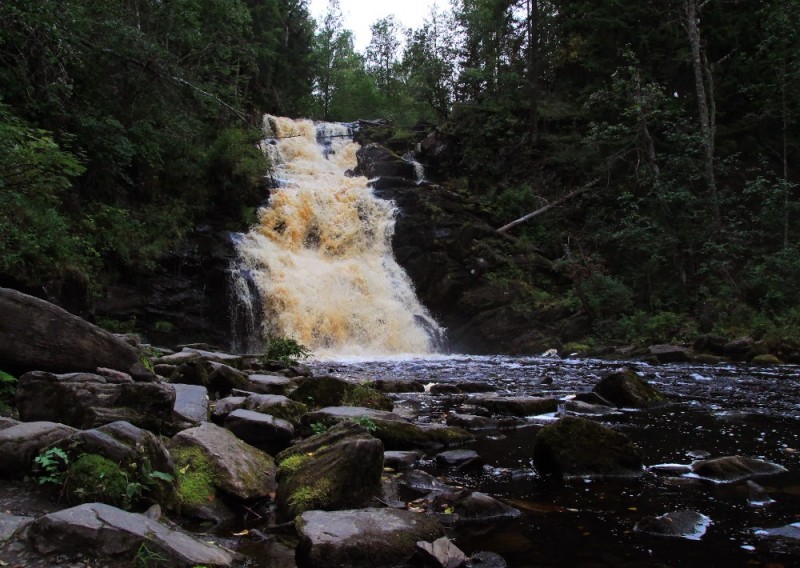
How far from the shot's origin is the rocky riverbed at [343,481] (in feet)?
11.0

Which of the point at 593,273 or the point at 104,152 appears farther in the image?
the point at 593,273

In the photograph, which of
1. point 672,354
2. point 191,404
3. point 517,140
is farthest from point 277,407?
point 517,140

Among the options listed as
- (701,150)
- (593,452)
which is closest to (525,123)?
(701,150)

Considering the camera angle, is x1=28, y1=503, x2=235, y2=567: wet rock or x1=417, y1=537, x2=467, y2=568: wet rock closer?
x1=28, y1=503, x2=235, y2=567: wet rock

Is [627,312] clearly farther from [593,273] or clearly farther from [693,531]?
[693,531]

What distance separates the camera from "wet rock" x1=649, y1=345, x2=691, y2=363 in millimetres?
16062

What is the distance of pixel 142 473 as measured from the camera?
365cm

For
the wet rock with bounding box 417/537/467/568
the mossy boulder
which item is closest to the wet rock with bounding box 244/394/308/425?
the mossy boulder

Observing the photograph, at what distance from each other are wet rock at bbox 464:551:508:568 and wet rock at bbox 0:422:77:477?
2692 millimetres

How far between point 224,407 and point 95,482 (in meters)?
2.93

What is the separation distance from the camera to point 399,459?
18.1 feet

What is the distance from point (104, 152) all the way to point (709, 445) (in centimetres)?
1665

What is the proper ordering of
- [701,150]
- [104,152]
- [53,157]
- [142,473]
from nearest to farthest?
1. [142,473]
2. [53,157]
3. [104,152]
4. [701,150]

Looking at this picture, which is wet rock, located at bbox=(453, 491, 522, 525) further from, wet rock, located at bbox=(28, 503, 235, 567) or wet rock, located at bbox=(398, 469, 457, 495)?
wet rock, located at bbox=(28, 503, 235, 567)
